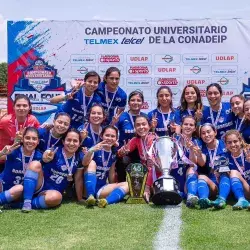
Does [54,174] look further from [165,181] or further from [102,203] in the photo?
→ [165,181]

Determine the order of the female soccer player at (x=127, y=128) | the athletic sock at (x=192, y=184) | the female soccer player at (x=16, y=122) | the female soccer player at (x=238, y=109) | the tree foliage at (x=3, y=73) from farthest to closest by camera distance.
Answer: the tree foliage at (x=3, y=73), the female soccer player at (x=238, y=109), the female soccer player at (x=127, y=128), the female soccer player at (x=16, y=122), the athletic sock at (x=192, y=184)

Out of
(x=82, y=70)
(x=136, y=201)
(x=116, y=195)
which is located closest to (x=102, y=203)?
(x=116, y=195)

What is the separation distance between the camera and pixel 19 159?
5.24 metres

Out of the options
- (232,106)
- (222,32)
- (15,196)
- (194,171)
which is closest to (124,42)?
(222,32)

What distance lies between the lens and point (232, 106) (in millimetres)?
6121

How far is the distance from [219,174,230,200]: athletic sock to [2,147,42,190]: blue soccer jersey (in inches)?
79.8

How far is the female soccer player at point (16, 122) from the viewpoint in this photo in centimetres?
564

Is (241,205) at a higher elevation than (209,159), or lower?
lower

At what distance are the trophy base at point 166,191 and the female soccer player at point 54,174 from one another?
94 cm

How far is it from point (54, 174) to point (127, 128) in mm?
1289

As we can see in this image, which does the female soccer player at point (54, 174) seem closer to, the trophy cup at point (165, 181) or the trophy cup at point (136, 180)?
the trophy cup at point (136, 180)

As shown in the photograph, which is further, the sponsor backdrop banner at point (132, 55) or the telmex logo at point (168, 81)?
the telmex logo at point (168, 81)

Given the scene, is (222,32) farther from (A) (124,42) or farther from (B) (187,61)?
(A) (124,42)

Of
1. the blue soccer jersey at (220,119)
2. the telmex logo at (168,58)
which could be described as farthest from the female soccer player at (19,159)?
the telmex logo at (168,58)
